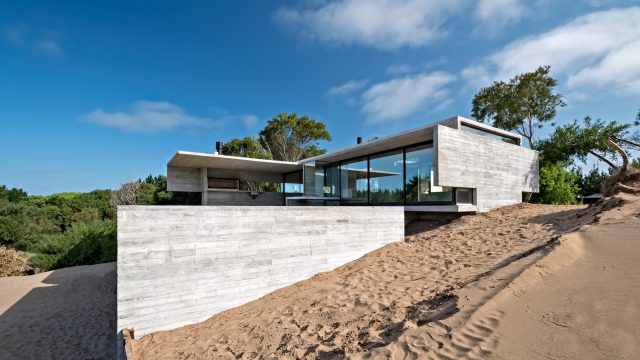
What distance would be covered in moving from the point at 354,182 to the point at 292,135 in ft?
49.6

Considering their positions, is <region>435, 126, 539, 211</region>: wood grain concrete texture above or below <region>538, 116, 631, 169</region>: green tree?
below

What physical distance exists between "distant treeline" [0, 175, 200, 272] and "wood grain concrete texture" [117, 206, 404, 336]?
11.1m

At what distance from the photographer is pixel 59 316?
6902mm

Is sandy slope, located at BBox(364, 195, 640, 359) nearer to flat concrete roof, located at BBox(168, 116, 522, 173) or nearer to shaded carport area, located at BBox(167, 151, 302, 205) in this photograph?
flat concrete roof, located at BBox(168, 116, 522, 173)

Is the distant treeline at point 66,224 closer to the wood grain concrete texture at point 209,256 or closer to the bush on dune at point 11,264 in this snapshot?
the bush on dune at point 11,264

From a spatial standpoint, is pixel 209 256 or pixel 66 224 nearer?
pixel 209 256

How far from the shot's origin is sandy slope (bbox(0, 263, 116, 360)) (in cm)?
536

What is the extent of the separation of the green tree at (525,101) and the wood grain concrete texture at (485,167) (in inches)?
345

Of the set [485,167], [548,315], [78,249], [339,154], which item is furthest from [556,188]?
[78,249]

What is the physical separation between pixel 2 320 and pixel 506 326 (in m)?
10.2

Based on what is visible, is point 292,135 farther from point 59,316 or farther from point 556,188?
point 59,316

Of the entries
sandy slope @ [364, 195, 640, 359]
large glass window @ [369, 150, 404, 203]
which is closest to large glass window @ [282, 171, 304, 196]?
large glass window @ [369, 150, 404, 203]

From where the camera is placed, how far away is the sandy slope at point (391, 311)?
2.77 metres

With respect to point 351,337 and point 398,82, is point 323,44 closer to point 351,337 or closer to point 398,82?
point 398,82
